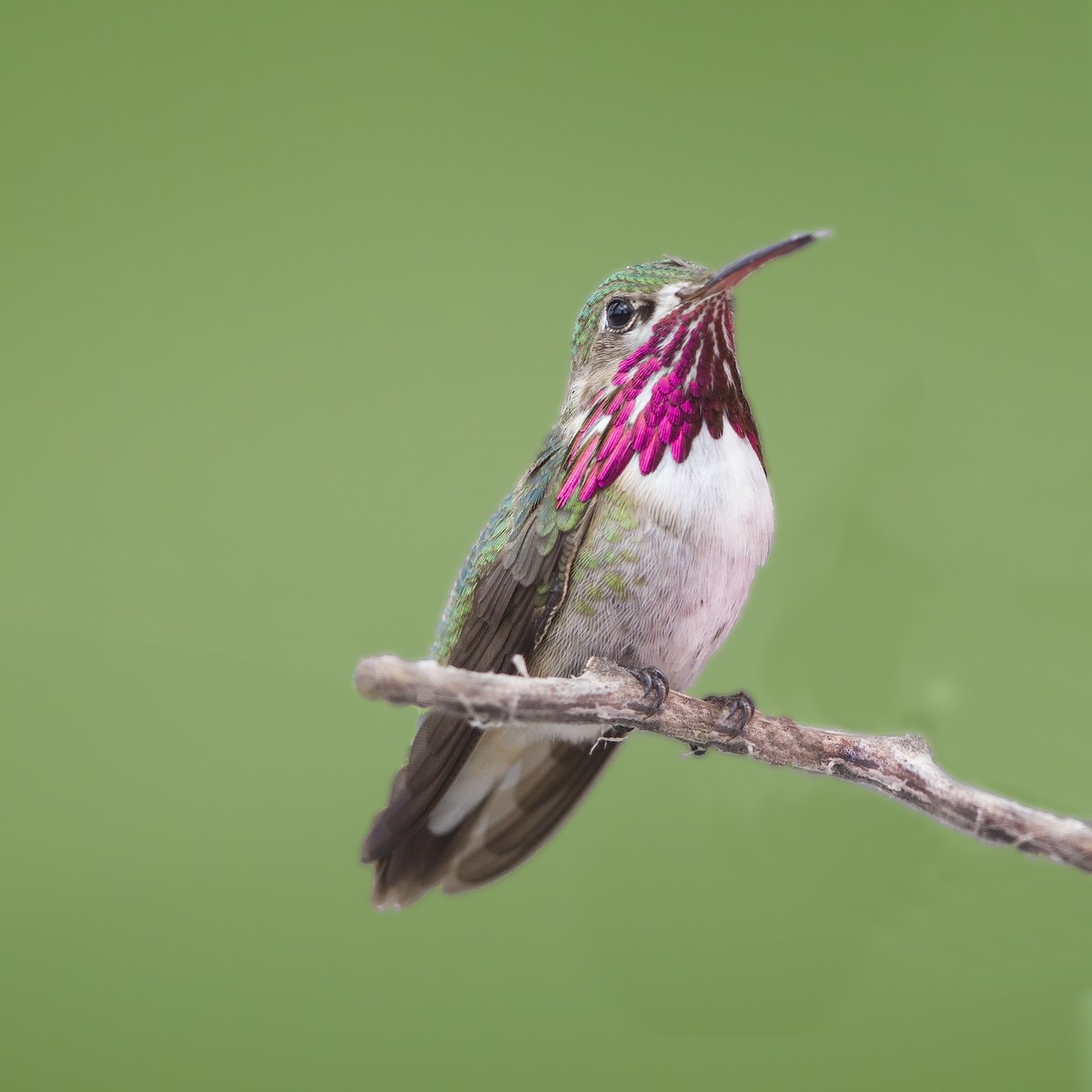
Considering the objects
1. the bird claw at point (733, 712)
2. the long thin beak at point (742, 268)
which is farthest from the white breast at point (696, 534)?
the long thin beak at point (742, 268)

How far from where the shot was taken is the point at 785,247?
179cm

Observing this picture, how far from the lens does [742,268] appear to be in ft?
6.05

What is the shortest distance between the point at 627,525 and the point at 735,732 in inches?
15.9

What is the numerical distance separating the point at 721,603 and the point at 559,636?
0.28 metres

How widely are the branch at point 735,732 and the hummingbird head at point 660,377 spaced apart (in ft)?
1.17

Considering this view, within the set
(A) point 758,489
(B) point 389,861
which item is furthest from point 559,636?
(B) point 389,861

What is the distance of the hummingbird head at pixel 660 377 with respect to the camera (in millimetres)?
1955

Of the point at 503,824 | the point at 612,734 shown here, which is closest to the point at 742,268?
the point at 612,734

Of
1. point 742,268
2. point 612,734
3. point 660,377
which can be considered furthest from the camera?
point 612,734

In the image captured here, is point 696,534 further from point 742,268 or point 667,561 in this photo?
point 742,268

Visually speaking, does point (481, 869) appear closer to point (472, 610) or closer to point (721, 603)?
point (472, 610)

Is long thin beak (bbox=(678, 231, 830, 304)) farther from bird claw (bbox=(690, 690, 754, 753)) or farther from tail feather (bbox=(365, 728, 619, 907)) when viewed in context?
tail feather (bbox=(365, 728, 619, 907))

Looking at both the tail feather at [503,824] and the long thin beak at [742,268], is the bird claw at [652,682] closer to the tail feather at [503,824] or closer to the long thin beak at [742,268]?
the tail feather at [503,824]

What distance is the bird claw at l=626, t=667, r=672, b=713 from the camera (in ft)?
6.25
